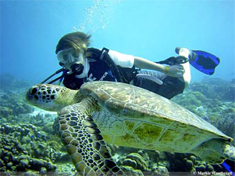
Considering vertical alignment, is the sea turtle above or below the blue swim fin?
below

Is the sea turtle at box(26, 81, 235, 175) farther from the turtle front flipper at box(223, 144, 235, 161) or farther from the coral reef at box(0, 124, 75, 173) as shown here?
the coral reef at box(0, 124, 75, 173)

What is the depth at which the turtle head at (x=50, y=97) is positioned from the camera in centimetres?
258

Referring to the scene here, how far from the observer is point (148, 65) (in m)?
3.92

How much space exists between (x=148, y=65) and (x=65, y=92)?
2.32 meters

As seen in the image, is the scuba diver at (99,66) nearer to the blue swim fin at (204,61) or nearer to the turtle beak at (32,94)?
the turtle beak at (32,94)

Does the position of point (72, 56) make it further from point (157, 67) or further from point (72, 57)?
point (157, 67)

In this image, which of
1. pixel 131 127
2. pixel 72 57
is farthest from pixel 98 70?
pixel 131 127

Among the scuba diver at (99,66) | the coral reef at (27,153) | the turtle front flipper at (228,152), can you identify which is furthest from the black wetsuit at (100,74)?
the turtle front flipper at (228,152)

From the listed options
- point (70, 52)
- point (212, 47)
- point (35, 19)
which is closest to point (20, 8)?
point (35, 19)

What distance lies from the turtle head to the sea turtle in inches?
3.3

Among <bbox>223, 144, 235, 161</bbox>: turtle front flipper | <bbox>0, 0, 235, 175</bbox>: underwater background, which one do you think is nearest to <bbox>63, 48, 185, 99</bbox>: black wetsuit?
<bbox>0, 0, 235, 175</bbox>: underwater background

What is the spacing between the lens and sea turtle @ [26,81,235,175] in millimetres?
1633

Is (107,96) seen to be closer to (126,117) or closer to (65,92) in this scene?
(126,117)

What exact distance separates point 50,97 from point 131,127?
1610 millimetres
